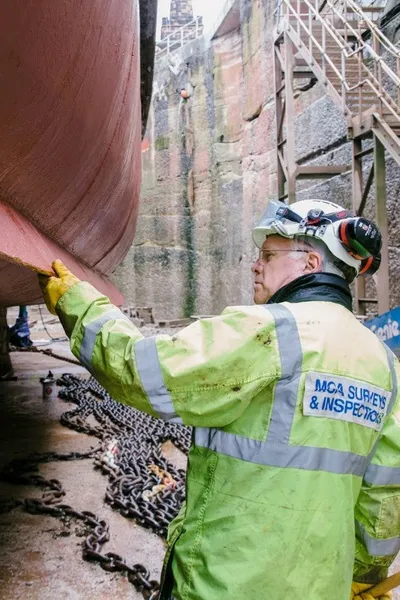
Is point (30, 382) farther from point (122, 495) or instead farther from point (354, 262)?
point (354, 262)

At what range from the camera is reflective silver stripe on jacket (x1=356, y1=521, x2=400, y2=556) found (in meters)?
1.46

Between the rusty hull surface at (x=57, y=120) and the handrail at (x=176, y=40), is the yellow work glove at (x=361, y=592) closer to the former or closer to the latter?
the rusty hull surface at (x=57, y=120)

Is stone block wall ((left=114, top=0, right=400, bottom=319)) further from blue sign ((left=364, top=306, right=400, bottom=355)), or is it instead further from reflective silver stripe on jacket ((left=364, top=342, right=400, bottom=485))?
reflective silver stripe on jacket ((left=364, top=342, right=400, bottom=485))

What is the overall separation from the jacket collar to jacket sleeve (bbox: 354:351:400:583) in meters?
0.23

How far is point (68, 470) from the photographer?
153 inches

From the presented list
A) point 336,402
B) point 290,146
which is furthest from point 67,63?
point 290,146

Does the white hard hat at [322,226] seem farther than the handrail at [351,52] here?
No

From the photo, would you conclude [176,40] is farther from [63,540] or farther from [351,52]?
[63,540]

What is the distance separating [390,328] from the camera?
3.75m

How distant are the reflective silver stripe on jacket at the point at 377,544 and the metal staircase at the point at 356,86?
13.7 feet

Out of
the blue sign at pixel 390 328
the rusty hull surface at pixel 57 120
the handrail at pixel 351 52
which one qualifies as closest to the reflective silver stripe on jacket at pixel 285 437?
the rusty hull surface at pixel 57 120

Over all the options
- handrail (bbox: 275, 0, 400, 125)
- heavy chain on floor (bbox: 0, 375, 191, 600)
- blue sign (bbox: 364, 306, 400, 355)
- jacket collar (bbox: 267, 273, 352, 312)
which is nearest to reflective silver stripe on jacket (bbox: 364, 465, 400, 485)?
jacket collar (bbox: 267, 273, 352, 312)

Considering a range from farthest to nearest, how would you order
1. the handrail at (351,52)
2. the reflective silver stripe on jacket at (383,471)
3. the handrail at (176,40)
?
the handrail at (176,40) → the handrail at (351,52) → the reflective silver stripe on jacket at (383,471)

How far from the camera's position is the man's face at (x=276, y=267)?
4.81ft
